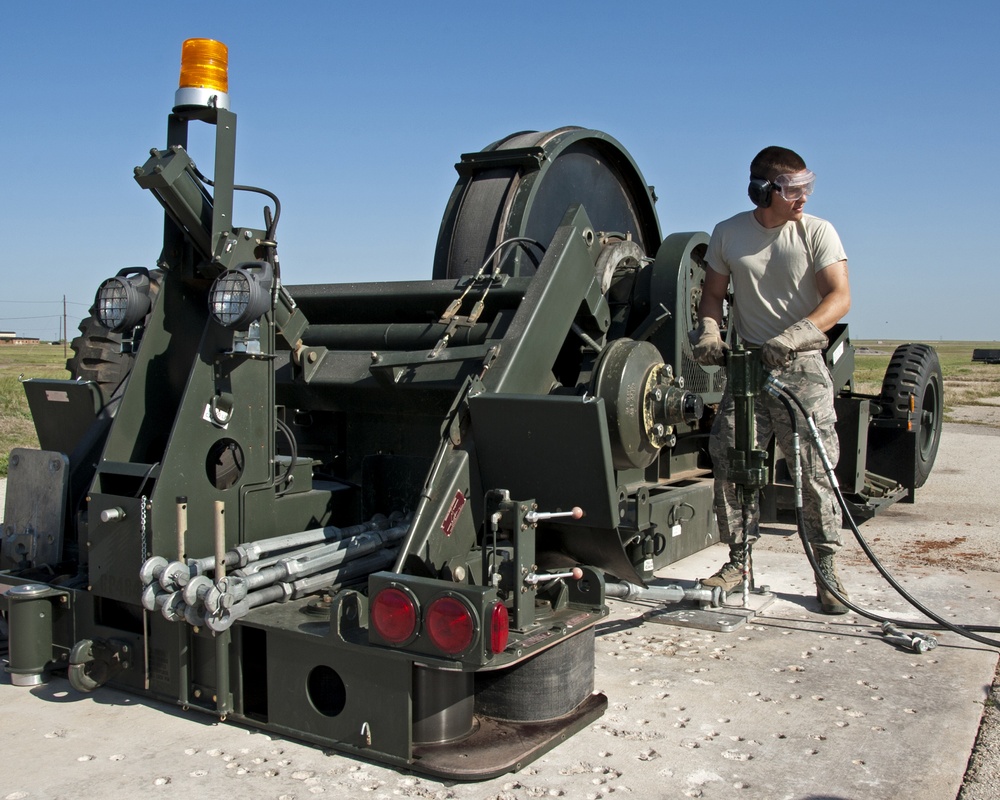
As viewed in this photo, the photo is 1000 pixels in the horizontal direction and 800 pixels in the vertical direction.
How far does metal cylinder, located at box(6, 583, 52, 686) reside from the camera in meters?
3.73

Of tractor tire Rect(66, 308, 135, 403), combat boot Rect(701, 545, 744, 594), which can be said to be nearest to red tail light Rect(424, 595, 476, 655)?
combat boot Rect(701, 545, 744, 594)

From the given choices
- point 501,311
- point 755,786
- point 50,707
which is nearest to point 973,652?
point 755,786

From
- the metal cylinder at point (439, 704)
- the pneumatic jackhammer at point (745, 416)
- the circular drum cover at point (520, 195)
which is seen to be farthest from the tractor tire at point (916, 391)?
the metal cylinder at point (439, 704)

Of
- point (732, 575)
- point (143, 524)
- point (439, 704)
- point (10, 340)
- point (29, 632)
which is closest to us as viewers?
point (439, 704)

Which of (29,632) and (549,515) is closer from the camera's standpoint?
(549,515)

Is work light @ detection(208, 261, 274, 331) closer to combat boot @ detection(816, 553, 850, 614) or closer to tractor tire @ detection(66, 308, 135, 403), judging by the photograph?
tractor tire @ detection(66, 308, 135, 403)

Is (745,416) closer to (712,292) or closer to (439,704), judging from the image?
(712,292)

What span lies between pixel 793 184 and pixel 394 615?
2817 millimetres

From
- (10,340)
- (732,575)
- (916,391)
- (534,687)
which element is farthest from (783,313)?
(10,340)

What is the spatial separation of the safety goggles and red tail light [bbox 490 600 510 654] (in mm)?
2602

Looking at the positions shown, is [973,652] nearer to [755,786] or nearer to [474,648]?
[755,786]

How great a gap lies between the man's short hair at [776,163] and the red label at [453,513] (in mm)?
2267

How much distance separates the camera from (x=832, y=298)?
15.3ft

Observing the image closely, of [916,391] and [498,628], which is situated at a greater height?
[916,391]
